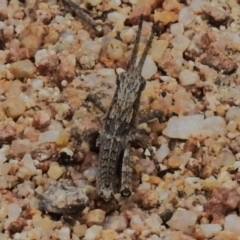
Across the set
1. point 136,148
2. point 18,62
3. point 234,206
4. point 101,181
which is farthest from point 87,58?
A: point 234,206

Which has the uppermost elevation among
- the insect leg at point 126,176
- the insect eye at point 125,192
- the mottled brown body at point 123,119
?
the mottled brown body at point 123,119

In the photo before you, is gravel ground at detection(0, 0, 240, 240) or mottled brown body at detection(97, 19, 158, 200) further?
mottled brown body at detection(97, 19, 158, 200)

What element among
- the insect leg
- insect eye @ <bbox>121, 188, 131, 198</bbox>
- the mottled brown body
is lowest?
insect eye @ <bbox>121, 188, 131, 198</bbox>

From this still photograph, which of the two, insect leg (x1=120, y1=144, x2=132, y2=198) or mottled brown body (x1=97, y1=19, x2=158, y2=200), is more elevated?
mottled brown body (x1=97, y1=19, x2=158, y2=200)

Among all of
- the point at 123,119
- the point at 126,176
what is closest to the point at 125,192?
the point at 126,176

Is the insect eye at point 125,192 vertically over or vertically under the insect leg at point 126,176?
under

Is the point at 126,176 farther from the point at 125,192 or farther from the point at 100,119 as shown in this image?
the point at 100,119

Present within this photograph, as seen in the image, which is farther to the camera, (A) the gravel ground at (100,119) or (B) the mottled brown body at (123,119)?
(B) the mottled brown body at (123,119)

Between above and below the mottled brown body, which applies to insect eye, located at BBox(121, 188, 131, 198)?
below
